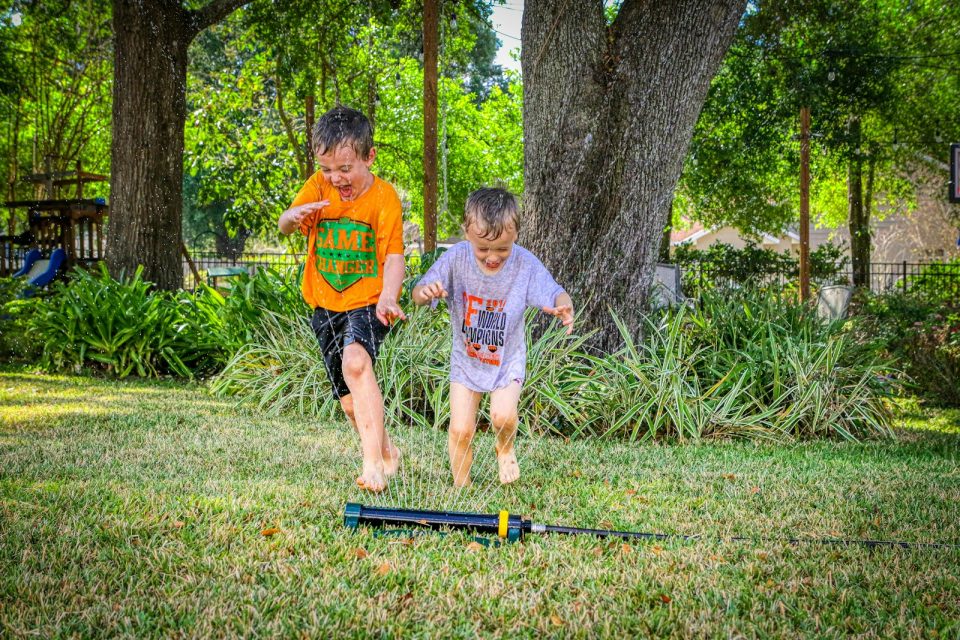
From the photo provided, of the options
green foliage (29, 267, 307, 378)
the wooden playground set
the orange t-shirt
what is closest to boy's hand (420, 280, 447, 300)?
the orange t-shirt

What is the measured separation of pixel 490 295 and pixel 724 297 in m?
4.07

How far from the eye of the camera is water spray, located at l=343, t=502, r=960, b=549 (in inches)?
106

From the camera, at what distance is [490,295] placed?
10.8 ft

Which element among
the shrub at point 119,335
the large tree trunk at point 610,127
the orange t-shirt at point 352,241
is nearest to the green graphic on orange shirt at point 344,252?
the orange t-shirt at point 352,241

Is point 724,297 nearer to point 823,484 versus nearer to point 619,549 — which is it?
point 823,484

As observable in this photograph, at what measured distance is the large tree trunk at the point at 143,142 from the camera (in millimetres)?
8391

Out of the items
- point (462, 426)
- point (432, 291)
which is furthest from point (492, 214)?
point (462, 426)

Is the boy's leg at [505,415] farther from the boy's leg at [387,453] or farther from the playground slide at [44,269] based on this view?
the playground slide at [44,269]

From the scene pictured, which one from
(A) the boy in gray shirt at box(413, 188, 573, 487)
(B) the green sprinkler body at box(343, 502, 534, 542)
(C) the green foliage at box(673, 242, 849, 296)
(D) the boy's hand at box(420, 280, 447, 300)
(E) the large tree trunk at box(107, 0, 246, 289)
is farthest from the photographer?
(C) the green foliage at box(673, 242, 849, 296)

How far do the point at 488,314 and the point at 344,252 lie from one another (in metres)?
0.67

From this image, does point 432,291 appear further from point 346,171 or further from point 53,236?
point 53,236

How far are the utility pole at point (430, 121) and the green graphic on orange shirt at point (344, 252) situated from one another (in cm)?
375

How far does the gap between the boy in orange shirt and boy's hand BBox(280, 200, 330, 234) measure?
0.01 metres

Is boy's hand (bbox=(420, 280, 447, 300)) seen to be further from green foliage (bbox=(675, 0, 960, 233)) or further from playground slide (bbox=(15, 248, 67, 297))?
green foliage (bbox=(675, 0, 960, 233))
